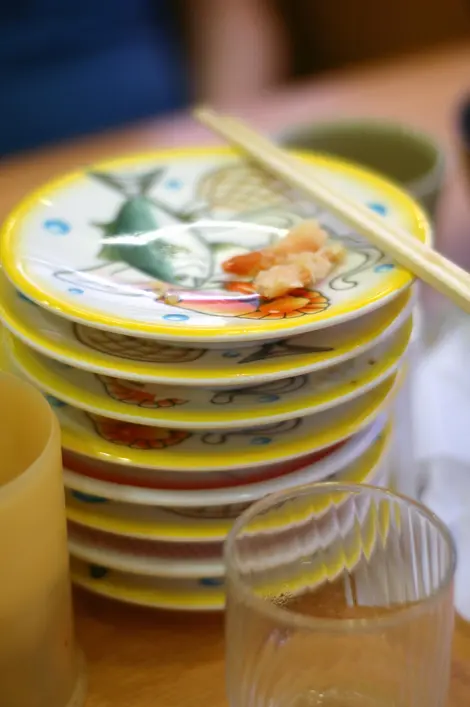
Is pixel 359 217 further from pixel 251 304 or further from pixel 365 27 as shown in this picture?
pixel 365 27

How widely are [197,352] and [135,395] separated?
0.04m

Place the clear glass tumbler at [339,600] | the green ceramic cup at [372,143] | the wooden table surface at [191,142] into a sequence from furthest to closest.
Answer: the green ceramic cup at [372,143] < the wooden table surface at [191,142] < the clear glass tumbler at [339,600]

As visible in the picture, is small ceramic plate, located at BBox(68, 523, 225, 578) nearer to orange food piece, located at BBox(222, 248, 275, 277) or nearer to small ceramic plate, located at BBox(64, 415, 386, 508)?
small ceramic plate, located at BBox(64, 415, 386, 508)

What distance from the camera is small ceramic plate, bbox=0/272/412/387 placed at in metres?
0.41

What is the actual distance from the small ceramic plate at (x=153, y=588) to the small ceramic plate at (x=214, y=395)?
97 millimetres

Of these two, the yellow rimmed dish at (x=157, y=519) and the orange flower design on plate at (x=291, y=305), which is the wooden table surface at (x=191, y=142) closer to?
the yellow rimmed dish at (x=157, y=519)

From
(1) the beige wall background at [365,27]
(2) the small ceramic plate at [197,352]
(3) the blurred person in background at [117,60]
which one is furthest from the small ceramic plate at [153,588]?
(1) the beige wall background at [365,27]

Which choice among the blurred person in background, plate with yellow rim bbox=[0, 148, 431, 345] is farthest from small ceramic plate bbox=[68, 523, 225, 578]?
the blurred person in background

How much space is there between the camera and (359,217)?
20.2 inches

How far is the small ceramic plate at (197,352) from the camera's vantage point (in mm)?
405

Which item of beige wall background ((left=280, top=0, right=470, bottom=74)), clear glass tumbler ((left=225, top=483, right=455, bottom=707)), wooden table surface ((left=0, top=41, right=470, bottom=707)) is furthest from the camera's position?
beige wall background ((left=280, top=0, right=470, bottom=74))

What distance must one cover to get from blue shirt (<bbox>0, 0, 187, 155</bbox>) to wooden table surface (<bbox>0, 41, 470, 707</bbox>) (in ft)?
1.02

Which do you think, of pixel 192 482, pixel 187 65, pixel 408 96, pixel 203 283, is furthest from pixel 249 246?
A: pixel 187 65

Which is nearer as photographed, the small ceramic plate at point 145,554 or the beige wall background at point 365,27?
the small ceramic plate at point 145,554
